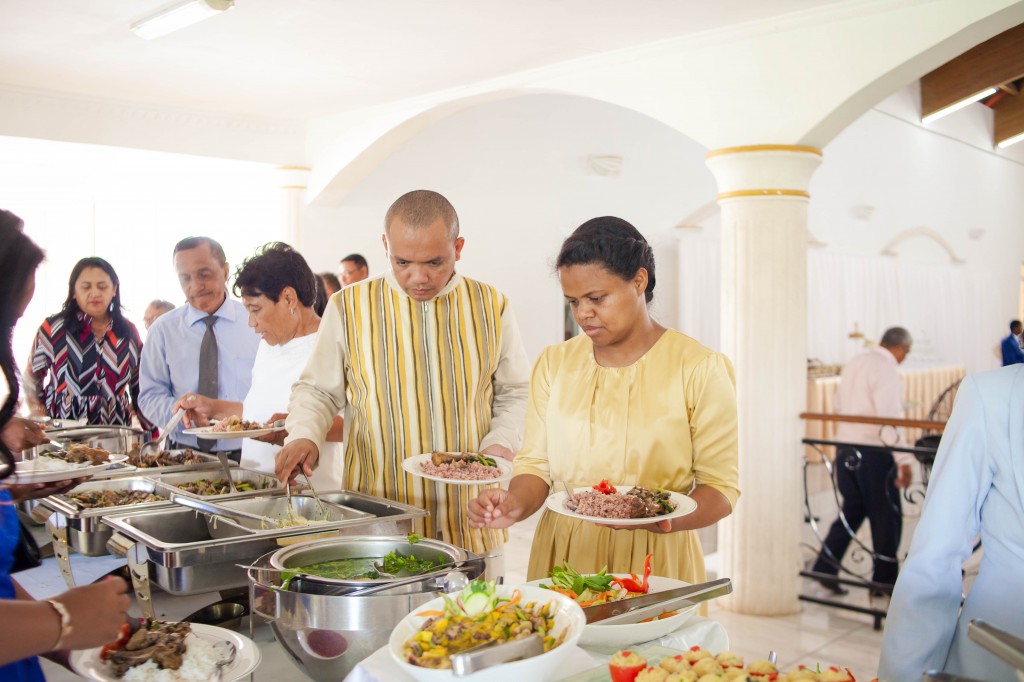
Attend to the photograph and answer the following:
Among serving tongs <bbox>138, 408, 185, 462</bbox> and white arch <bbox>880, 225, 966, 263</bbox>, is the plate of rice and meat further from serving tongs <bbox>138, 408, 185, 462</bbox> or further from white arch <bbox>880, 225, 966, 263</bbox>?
white arch <bbox>880, 225, 966, 263</bbox>

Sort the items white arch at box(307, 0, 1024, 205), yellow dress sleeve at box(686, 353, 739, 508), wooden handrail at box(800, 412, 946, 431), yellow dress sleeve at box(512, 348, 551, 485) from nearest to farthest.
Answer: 1. yellow dress sleeve at box(686, 353, 739, 508)
2. yellow dress sleeve at box(512, 348, 551, 485)
3. white arch at box(307, 0, 1024, 205)
4. wooden handrail at box(800, 412, 946, 431)

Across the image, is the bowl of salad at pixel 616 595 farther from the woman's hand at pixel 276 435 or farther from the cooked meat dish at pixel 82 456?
the cooked meat dish at pixel 82 456

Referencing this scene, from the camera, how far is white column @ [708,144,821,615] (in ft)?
15.9

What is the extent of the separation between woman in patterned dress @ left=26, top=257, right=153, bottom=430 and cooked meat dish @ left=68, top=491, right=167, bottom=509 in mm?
1792

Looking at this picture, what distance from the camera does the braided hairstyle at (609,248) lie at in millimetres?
1988

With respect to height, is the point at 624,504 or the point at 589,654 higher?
the point at 624,504

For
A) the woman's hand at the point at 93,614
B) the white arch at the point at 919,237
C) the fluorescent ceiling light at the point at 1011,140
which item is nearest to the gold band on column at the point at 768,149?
the woman's hand at the point at 93,614

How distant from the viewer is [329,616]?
1378 millimetres

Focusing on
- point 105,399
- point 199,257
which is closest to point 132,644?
point 199,257

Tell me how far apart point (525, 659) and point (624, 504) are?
688 mm

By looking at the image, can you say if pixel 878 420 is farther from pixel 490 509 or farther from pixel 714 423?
pixel 490 509

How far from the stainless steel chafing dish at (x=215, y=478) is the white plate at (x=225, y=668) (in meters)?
0.80

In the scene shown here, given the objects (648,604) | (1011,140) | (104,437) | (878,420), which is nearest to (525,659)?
(648,604)

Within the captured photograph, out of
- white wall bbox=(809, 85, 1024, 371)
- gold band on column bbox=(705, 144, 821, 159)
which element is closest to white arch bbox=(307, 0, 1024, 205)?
gold band on column bbox=(705, 144, 821, 159)
